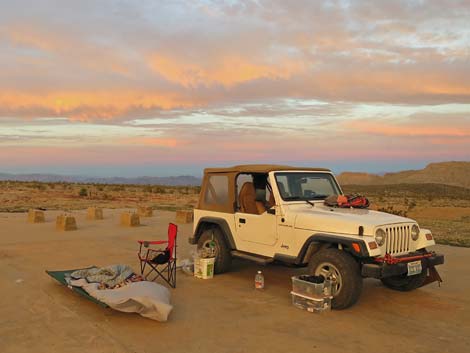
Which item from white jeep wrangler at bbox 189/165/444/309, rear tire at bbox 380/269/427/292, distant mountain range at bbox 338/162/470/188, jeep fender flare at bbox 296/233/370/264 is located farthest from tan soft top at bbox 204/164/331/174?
distant mountain range at bbox 338/162/470/188

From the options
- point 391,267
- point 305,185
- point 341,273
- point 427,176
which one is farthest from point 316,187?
point 427,176

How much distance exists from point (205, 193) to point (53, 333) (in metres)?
4.30

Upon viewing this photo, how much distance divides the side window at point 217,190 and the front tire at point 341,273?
8.22ft

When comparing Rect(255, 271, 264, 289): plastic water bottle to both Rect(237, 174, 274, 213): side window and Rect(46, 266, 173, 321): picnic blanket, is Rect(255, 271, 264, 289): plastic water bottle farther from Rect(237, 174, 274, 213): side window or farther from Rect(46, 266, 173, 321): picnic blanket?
Rect(46, 266, 173, 321): picnic blanket

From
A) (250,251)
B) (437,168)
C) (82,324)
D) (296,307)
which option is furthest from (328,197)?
(437,168)

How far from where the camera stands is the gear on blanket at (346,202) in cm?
770

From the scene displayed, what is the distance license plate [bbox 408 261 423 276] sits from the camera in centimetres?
667

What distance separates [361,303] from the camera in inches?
279

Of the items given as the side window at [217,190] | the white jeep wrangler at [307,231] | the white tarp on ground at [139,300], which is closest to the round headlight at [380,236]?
the white jeep wrangler at [307,231]

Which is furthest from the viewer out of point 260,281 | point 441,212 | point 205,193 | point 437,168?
point 437,168

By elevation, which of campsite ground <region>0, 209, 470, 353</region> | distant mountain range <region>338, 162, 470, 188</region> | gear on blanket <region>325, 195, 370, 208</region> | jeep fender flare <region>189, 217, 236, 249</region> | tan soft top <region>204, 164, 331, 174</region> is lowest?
campsite ground <region>0, 209, 470, 353</region>

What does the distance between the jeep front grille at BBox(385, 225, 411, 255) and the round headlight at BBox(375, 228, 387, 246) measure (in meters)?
0.09

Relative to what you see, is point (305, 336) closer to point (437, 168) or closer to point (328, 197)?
point (328, 197)

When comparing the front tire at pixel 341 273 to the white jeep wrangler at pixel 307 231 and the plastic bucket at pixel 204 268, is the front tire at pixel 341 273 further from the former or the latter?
the plastic bucket at pixel 204 268
